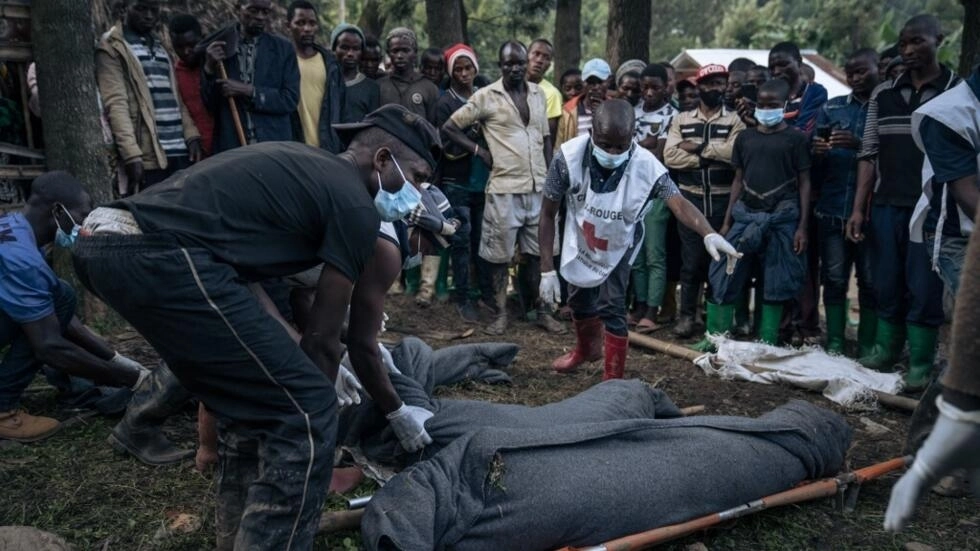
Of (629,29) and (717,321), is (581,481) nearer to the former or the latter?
(717,321)

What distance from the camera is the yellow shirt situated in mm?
6418

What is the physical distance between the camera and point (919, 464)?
1.89 meters

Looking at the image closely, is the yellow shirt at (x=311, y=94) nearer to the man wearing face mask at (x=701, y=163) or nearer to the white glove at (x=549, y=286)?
the white glove at (x=549, y=286)

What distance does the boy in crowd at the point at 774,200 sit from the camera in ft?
19.2

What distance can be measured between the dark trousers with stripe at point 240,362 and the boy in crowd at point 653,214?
15.0 ft

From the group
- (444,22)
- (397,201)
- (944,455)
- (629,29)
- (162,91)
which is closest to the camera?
(944,455)

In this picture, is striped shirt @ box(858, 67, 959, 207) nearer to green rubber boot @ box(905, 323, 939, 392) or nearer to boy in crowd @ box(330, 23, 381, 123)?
green rubber boot @ box(905, 323, 939, 392)

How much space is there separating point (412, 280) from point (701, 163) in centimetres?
292

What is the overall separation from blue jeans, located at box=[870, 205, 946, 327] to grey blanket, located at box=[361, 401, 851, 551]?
1958 mm

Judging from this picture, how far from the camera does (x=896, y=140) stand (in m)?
5.27

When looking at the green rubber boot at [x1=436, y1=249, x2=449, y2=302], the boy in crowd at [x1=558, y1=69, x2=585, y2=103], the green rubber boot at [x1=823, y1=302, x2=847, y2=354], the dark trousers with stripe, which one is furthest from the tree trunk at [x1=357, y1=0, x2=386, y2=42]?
the dark trousers with stripe

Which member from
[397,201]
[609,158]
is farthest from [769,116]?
[397,201]

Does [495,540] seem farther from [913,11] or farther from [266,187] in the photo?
[913,11]

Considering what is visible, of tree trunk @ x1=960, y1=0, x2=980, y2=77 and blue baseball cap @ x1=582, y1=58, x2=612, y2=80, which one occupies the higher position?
tree trunk @ x1=960, y1=0, x2=980, y2=77
